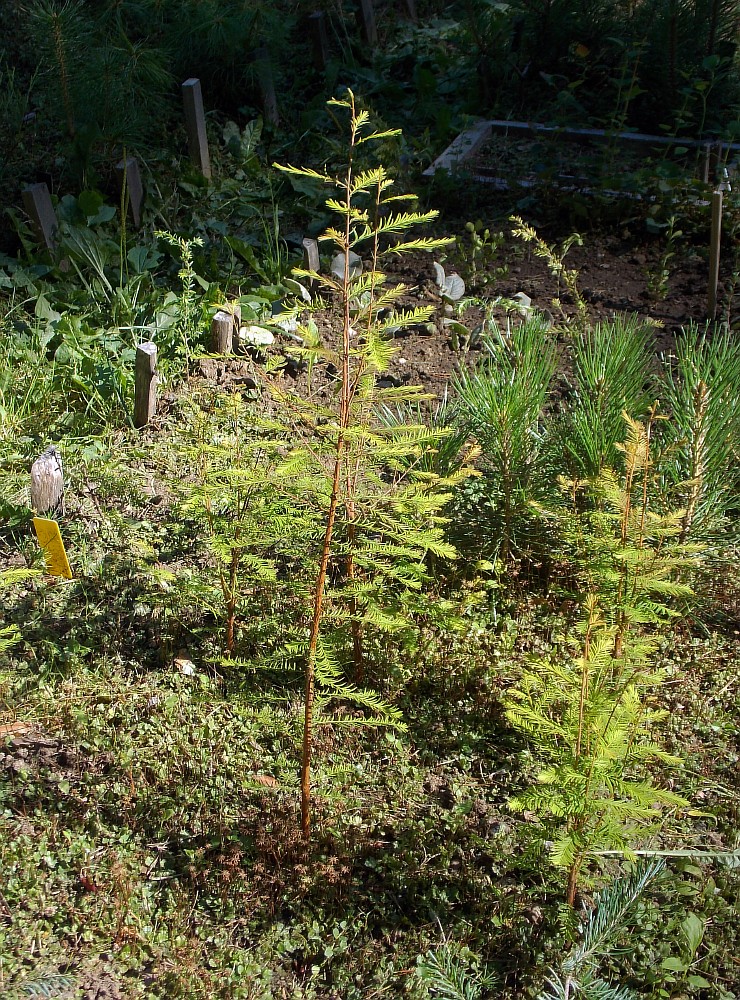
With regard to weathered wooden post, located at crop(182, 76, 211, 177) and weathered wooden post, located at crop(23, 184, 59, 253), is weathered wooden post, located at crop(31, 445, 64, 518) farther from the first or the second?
weathered wooden post, located at crop(182, 76, 211, 177)

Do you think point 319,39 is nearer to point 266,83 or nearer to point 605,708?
point 266,83

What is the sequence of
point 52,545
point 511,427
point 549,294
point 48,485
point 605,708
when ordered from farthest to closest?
point 549,294, point 48,485, point 511,427, point 52,545, point 605,708

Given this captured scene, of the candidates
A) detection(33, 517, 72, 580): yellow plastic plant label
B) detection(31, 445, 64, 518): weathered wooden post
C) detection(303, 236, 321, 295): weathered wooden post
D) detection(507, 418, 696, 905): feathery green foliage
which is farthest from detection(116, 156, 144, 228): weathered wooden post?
detection(507, 418, 696, 905): feathery green foliage

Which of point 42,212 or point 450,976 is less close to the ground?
point 42,212

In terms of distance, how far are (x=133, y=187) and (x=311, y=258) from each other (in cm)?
110

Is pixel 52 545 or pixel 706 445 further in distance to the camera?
pixel 706 445

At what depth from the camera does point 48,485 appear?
130 inches

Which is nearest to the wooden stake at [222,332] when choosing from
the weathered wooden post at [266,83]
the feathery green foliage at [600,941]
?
the weathered wooden post at [266,83]

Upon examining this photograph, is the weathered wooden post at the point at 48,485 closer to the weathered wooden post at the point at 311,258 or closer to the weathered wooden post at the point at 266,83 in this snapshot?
the weathered wooden post at the point at 311,258

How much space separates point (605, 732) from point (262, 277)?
3.37 meters

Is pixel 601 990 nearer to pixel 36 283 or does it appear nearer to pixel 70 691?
pixel 70 691

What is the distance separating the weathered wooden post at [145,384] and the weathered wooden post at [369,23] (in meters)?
4.81

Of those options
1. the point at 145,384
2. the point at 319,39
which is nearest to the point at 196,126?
the point at 319,39

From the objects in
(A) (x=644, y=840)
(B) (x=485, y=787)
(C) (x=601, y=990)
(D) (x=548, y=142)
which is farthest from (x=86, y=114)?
(C) (x=601, y=990)
